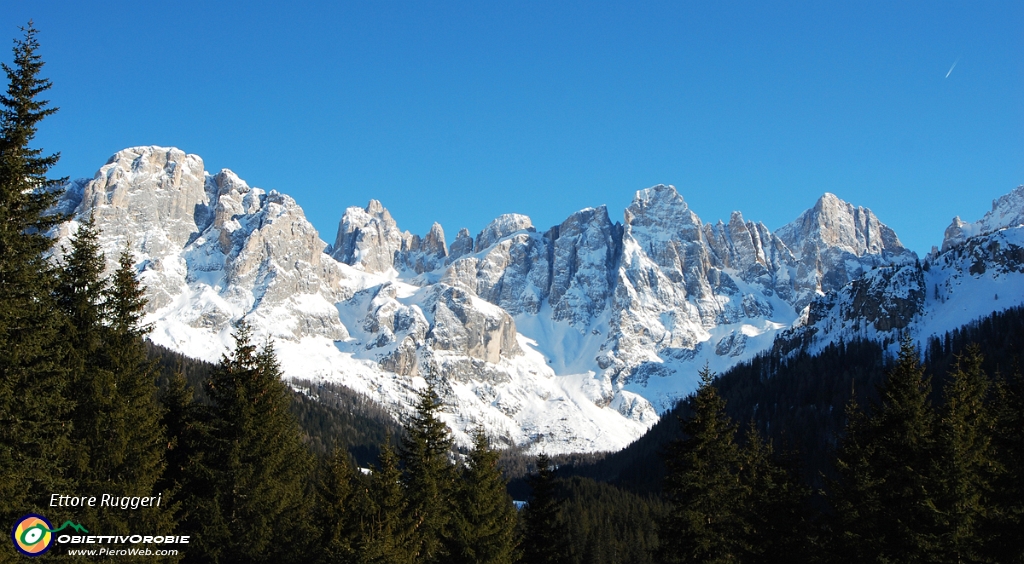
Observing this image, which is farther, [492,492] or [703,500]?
[492,492]

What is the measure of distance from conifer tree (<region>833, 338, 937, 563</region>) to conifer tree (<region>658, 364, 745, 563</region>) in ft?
14.6

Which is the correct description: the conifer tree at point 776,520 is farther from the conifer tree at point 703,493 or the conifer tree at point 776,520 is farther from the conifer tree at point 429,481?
the conifer tree at point 429,481

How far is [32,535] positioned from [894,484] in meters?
28.4

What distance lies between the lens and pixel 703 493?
30.6 metres

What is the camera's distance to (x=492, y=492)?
3488cm

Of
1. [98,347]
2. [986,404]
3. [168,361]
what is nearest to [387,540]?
[98,347]

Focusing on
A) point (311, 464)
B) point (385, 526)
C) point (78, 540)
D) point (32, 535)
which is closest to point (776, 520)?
point (385, 526)

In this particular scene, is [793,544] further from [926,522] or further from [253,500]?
[253,500]

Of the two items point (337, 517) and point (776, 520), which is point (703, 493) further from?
point (337, 517)

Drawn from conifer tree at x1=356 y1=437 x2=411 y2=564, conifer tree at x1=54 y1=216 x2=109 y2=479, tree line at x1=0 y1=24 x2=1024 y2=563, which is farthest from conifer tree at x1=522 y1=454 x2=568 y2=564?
conifer tree at x1=54 y1=216 x2=109 y2=479

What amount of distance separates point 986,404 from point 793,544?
1302cm

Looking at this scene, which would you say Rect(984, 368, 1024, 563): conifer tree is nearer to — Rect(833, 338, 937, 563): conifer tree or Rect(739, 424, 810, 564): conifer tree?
Rect(833, 338, 937, 563): conifer tree

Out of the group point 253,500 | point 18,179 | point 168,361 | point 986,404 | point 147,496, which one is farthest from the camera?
point 168,361

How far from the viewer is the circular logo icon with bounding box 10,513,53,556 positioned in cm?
1941
